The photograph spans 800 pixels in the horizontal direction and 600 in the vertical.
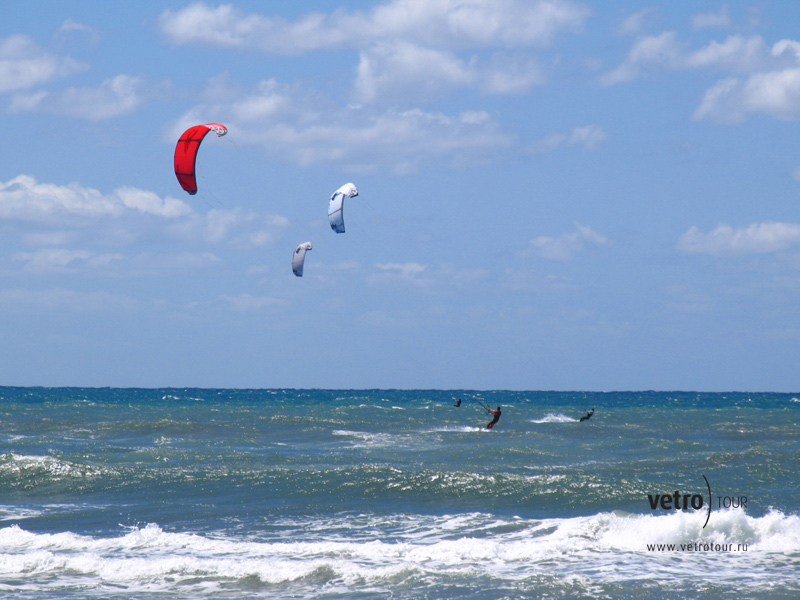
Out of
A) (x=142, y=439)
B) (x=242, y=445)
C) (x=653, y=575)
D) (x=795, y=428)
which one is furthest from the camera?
(x=795, y=428)

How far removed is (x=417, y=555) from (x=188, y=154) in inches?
496

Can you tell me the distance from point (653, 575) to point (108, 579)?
266 inches

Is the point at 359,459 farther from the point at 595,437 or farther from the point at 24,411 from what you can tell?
the point at 24,411

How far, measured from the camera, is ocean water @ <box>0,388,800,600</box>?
10.1m

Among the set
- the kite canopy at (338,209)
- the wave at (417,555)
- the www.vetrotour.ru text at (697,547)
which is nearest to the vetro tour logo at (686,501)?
the wave at (417,555)

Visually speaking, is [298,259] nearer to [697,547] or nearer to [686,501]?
[686,501]

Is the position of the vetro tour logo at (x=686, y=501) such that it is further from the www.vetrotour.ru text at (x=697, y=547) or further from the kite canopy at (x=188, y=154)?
the kite canopy at (x=188, y=154)

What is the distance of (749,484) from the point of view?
631 inches

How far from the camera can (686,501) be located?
1430 cm

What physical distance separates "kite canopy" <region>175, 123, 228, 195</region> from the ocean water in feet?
22.4

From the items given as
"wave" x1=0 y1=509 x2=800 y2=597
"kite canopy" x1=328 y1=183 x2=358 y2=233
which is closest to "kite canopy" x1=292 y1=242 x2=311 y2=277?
"kite canopy" x1=328 y1=183 x2=358 y2=233

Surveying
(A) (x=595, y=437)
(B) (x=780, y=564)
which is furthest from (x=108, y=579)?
(A) (x=595, y=437)

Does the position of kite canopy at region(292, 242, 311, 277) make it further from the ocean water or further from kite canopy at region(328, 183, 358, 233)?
the ocean water

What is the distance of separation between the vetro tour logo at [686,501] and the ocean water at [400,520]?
3.1 inches
